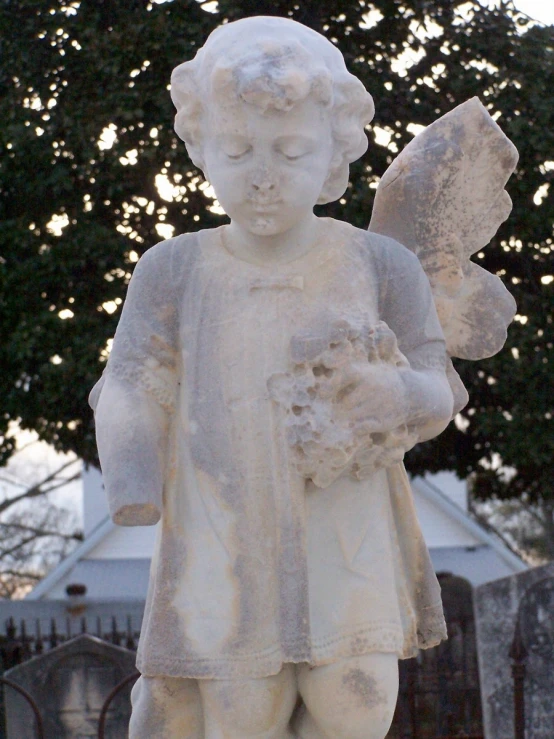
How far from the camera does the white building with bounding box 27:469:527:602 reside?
25.7m

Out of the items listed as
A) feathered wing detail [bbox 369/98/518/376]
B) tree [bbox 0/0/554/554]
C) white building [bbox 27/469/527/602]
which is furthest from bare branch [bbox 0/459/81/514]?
feathered wing detail [bbox 369/98/518/376]

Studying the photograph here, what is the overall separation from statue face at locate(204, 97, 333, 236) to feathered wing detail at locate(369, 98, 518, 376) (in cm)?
81

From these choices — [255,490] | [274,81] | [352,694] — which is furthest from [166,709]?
[274,81]

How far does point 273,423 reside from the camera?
4629 millimetres

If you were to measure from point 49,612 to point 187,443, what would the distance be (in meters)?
12.6

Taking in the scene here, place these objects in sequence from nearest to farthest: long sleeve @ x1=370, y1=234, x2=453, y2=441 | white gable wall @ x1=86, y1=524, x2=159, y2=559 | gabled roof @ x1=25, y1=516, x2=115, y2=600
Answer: long sleeve @ x1=370, y1=234, x2=453, y2=441, gabled roof @ x1=25, y1=516, x2=115, y2=600, white gable wall @ x1=86, y1=524, x2=159, y2=559

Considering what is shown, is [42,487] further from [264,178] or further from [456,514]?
[264,178]

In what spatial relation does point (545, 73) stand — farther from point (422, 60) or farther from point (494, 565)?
point (494, 565)

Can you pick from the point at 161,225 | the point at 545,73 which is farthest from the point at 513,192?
the point at 161,225

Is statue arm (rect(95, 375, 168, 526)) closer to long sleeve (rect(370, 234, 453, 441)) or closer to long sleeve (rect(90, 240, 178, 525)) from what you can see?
long sleeve (rect(90, 240, 178, 525))

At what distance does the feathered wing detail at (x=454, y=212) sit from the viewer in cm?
549

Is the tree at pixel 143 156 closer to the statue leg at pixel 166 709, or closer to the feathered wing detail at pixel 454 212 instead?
the feathered wing detail at pixel 454 212

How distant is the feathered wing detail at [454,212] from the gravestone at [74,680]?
6.06m

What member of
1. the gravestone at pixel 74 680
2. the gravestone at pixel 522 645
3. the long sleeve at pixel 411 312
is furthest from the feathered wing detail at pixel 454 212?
the gravestone at pixel 74 680
